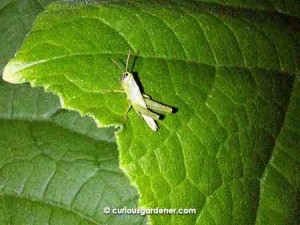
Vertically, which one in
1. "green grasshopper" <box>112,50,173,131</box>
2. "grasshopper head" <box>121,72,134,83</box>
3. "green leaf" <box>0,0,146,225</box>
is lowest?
"green leaf" <box>0,0,146,225</box>

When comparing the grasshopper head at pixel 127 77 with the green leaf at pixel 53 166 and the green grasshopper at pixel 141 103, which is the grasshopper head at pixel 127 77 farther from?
the green leaf at pixel 53 166

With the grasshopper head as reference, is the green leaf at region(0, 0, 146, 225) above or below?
below

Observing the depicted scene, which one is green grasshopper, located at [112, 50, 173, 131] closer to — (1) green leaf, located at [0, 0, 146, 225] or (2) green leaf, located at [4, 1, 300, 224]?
(2) green leaf, located at [4, 1, 300, 224]

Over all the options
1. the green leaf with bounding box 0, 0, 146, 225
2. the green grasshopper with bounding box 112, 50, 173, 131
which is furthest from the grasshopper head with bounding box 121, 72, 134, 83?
the green leaf with bounding box 0, 0, 146, 225

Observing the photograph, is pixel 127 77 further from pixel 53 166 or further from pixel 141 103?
pixel 53 166

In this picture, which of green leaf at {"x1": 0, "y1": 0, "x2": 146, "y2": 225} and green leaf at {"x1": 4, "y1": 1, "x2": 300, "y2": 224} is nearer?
green leaf at {"x1": 4, "y1": 1, "x2": 300, "y2": 224}

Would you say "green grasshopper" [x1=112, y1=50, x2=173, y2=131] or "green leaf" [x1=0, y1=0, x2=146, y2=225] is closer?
"green grasshopper" [x1=112, y1=50, x2=173, y2=131]

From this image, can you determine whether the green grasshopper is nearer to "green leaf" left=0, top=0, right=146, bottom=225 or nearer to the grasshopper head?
the grasshopper head

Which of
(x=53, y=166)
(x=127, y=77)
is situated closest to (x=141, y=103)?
(x=127, y=77)
